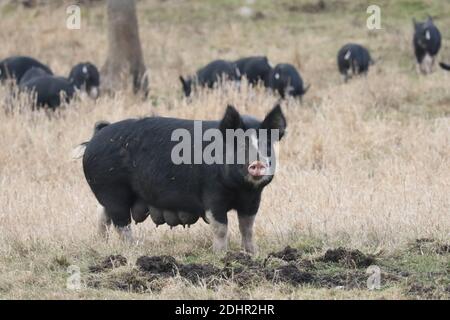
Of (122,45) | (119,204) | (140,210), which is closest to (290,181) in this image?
(140,210)

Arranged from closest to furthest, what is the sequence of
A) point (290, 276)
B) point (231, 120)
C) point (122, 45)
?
point (290, 276) < point (231, 120) < point (122, 45)

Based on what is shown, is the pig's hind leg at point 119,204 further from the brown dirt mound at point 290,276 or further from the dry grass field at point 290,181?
the brown dirt mound at point 290,276

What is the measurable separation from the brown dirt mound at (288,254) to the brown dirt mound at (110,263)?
1096mm

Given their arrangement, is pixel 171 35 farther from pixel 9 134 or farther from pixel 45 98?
pixel 9 134

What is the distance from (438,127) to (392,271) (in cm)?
747

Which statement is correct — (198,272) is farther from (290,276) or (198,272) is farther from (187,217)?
(187,217)

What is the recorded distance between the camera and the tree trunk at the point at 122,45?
20.8m

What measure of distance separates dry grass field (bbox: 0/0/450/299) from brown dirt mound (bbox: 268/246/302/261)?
0.06 m

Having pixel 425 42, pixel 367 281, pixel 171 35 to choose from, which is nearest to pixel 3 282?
pixel 367 281

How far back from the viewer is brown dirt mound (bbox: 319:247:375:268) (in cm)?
713

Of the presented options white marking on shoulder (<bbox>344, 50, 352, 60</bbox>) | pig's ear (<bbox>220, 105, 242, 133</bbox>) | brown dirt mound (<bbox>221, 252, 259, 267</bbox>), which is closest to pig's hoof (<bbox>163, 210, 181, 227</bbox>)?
brown dirt mound (<bbox>221, 252, 259, 267</bbox>)

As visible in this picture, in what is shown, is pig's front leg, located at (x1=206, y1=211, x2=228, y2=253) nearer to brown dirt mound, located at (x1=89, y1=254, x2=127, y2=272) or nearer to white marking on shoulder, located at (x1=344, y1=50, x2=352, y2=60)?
brown dirt mound, located at (x1=89, y1=254, x2=127, y2=272)

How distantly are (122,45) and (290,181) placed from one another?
1124 cm

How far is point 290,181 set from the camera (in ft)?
35.1
